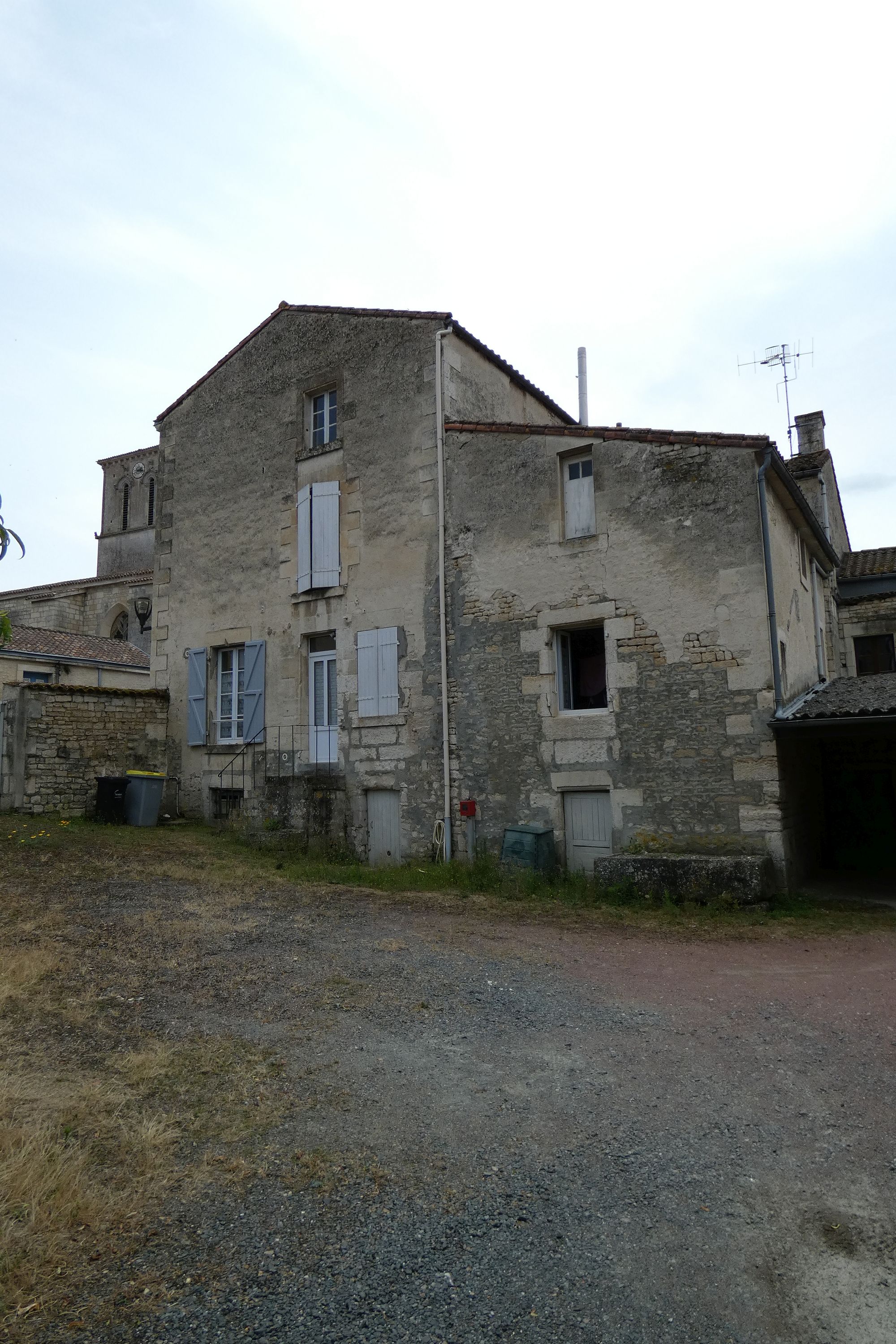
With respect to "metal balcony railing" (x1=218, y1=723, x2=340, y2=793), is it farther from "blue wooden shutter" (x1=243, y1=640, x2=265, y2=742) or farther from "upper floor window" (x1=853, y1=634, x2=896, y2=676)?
"upper floor window" (x1=853, y1=634, x2=896, y2=676)

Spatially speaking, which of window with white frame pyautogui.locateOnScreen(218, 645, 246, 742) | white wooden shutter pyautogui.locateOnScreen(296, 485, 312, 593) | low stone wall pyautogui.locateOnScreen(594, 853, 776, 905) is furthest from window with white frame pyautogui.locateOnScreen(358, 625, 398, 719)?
low stone wall pyautogui.locateOnScreen(594, 853, 776, 905)

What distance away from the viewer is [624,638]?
10016mm

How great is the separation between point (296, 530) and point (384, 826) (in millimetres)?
4747

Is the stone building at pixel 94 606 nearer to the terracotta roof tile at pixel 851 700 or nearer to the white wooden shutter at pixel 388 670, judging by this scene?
the white wooden shutter at pixel 388 670

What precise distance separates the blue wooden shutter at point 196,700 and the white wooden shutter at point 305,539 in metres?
2.35

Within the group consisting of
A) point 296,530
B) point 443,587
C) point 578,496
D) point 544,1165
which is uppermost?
point 296,530

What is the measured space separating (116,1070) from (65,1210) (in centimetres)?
129

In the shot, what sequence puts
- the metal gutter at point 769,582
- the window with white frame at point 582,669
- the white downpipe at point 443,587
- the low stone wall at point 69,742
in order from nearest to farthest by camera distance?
the metal gutter at point 769,582 → the window with white frame at point 582,669 → the white downpipe at point 443,587 → the low stone wall at point 69,742

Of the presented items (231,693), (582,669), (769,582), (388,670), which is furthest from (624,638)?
(231,693)

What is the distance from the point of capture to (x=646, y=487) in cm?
998

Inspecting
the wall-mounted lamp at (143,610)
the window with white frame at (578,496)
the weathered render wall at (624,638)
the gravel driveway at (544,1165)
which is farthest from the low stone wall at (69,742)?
the wall-mounted lamp at (143,610)

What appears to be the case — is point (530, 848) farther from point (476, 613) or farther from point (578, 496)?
point (578, 496)

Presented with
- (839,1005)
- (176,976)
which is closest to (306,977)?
(176,976)

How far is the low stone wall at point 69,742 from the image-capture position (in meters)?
12.6
